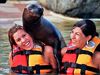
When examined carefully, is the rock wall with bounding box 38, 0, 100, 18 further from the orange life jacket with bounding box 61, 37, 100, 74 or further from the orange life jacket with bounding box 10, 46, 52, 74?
the orange life jacket with bounding box 61, 37, 100, 74

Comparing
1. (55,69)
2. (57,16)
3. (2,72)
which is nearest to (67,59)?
(55,69)

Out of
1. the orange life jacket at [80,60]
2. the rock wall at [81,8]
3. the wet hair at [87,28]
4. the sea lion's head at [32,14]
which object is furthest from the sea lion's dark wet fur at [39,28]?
the rock wall at [81,8]

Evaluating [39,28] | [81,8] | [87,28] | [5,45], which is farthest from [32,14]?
[81,8]

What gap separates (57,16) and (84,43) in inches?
519

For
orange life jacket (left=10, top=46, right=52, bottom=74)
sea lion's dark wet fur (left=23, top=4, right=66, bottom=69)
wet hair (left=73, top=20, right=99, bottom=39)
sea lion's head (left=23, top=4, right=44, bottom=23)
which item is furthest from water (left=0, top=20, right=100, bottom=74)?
wet hair (left=73, top=20, right=99, bottom=39)

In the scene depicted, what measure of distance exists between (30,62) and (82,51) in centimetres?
84

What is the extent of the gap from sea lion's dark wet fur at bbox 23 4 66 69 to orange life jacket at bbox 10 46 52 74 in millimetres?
210

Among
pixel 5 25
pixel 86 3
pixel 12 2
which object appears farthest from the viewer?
pixel 12 2

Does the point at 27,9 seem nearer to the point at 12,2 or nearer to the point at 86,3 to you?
the point at 86,3

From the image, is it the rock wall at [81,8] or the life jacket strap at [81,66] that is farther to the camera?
the rock wall at [81,8]

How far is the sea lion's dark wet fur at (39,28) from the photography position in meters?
7.43

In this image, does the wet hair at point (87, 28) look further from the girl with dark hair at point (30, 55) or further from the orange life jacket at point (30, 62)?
the orange life jacket at point (30, 62)

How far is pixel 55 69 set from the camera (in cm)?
748

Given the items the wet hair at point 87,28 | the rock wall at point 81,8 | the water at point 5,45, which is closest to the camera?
the wet hair at point 87,28
